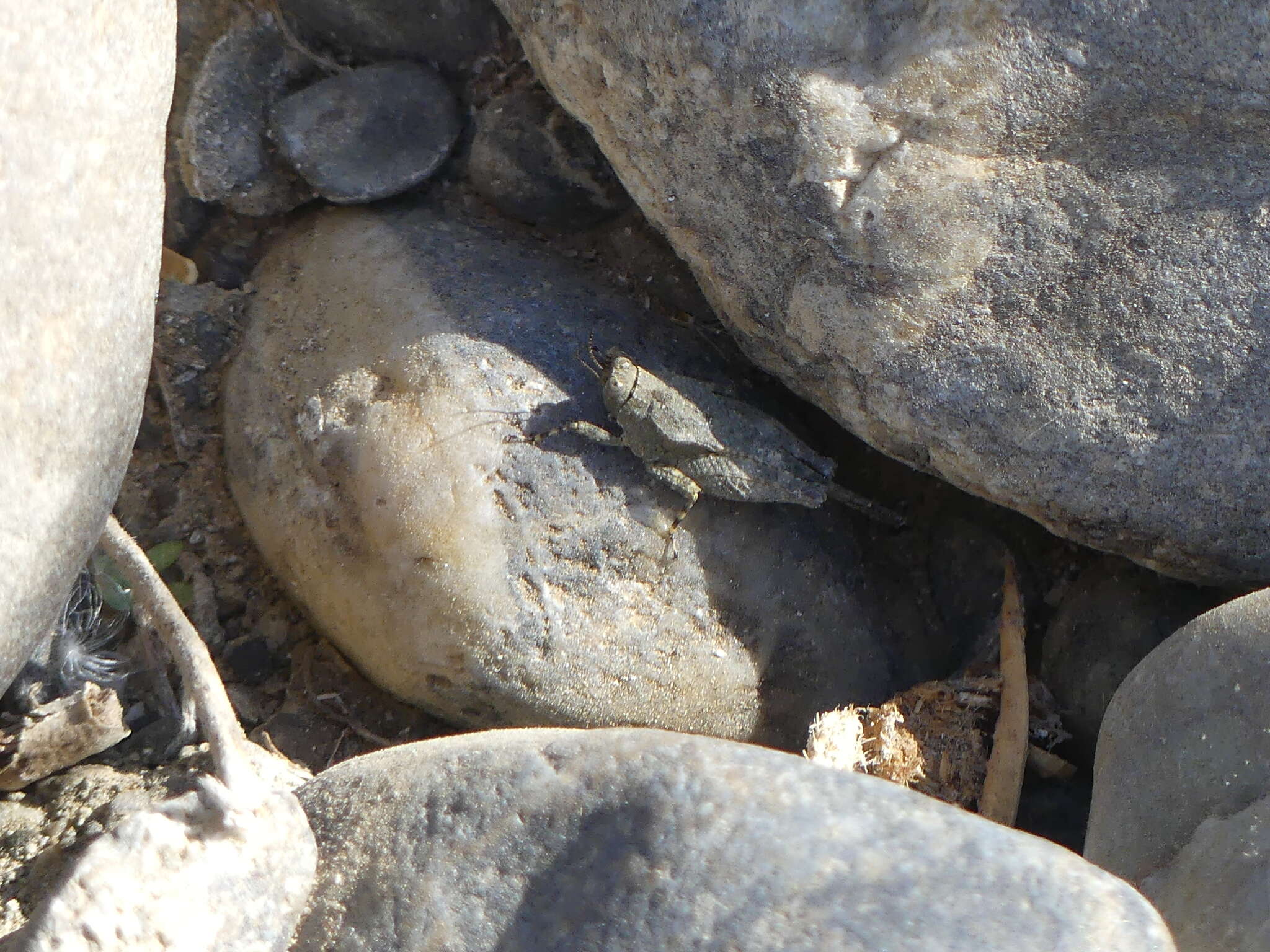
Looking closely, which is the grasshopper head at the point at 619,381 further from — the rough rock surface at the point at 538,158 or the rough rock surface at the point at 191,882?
the rough rock surface at the point at 191,882

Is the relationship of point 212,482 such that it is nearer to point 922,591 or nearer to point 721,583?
point 721,583

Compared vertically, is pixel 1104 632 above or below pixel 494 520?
above

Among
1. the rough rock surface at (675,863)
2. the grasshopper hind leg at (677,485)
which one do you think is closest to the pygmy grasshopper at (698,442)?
the grasshopper hind leg at (677,485)

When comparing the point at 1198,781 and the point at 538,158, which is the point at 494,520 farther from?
the point at 1198,781

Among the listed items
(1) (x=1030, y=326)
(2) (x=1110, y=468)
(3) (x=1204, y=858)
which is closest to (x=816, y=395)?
(1) (x=1030, y=326)

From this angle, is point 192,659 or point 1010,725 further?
point 1010,725

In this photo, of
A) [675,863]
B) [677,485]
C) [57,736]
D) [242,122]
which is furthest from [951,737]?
[242,122]
